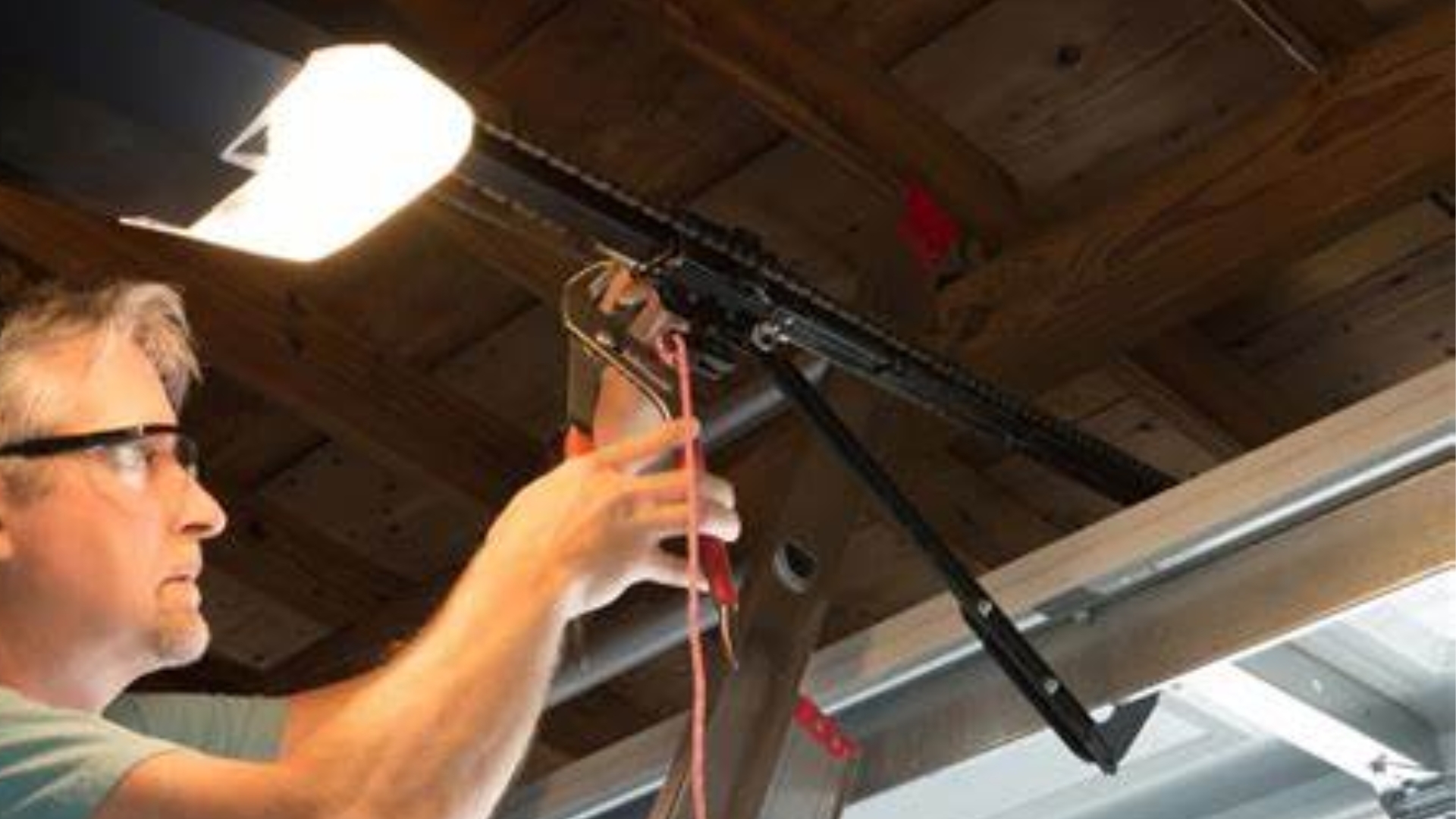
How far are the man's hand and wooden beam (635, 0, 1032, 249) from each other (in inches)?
34.1

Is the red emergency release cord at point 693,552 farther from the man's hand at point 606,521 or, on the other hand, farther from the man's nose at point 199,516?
the man's nose at point 199,516

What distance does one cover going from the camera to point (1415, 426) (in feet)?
5.01

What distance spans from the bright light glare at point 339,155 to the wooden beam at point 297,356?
940 mm

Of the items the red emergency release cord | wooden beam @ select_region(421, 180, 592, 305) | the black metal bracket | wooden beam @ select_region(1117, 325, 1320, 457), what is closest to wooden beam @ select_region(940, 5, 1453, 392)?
wooden beam @ select_region(1117, 325, 1320, 457)

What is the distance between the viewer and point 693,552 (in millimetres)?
1321

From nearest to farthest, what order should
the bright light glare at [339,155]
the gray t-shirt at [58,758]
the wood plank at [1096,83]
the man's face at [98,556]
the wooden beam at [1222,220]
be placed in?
the gray t-shirt at [58,758] < the bright light glare at [339,155] < the man's face at [98,556] < the wooden beam at [1222,220] < the wood plank at [1096,83]

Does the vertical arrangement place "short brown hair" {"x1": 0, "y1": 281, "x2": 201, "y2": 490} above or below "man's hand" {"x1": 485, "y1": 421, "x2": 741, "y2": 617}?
above

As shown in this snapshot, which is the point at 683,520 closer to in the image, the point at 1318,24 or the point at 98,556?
the point at 98,556

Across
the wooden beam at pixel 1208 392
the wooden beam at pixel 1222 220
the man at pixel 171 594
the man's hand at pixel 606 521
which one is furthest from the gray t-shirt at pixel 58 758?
the wooden beam at pixel 1208 392

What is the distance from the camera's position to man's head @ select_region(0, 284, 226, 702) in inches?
57.1

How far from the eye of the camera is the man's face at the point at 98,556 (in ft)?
4.75

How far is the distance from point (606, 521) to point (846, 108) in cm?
98

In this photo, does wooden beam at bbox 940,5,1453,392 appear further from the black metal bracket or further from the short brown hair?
the short brown hair

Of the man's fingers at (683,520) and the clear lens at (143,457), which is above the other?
the clear lens at (143,457)
